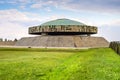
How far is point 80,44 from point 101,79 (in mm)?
70796

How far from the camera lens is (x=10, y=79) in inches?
534

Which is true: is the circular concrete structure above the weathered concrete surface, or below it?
above

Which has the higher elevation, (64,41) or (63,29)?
(63,29)

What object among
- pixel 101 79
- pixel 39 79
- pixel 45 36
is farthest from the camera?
pixel 45 36

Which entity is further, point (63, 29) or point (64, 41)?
point (63, 29)

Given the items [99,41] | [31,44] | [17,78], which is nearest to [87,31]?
[99,41]

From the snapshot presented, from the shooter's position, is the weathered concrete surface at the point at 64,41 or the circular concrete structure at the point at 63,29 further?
the circular concrete structure at the point at 63,29

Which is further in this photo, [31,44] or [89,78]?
[31,44]

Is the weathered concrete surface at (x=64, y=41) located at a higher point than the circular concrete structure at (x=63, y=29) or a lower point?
lower

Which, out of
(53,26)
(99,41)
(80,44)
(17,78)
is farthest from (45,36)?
(17,78)

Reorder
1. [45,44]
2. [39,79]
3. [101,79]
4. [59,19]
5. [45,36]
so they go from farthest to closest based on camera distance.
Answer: [59,19] → [45,36] → [45,44] → [39,79] → [101,79]

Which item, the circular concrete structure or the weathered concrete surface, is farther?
the circular concrete structure

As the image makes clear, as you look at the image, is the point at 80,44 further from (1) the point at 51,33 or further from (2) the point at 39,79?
(2) the point at 39,79

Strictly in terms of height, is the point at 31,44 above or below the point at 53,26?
below
